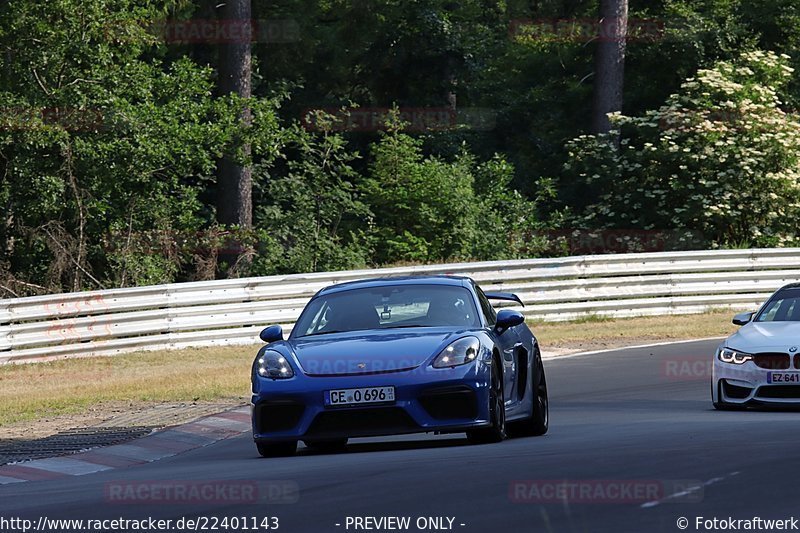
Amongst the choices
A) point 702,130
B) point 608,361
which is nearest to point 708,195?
point 702,130

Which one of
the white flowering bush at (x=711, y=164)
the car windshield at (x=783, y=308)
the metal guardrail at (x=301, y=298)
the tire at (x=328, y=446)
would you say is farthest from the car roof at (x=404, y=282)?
the white flowering bush at (x=711, y=164)

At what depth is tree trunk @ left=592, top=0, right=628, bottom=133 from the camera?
39.5 m

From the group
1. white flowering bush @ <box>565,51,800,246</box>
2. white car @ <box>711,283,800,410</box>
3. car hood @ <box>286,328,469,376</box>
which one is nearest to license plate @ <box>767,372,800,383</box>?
white car @ <box>711,283,800,410</box>

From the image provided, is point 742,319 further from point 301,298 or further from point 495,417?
point 301,298

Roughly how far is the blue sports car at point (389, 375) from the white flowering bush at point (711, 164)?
927 inches

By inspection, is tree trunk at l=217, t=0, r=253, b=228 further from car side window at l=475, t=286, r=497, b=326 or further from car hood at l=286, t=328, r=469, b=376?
car hood at l=286, t=328, r=469, b=376

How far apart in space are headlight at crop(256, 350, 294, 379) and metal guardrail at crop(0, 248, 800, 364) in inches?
495

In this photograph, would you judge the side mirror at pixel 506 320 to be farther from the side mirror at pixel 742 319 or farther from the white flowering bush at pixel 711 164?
the white flowering bush at pixel 711 164

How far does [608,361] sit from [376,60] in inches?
912

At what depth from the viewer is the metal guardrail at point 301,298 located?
24406 millimetres

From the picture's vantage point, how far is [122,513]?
28.7ft

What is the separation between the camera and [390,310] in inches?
499

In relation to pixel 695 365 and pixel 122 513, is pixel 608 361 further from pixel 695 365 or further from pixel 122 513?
pixel 122 513

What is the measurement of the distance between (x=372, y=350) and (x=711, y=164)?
25.6 meters
